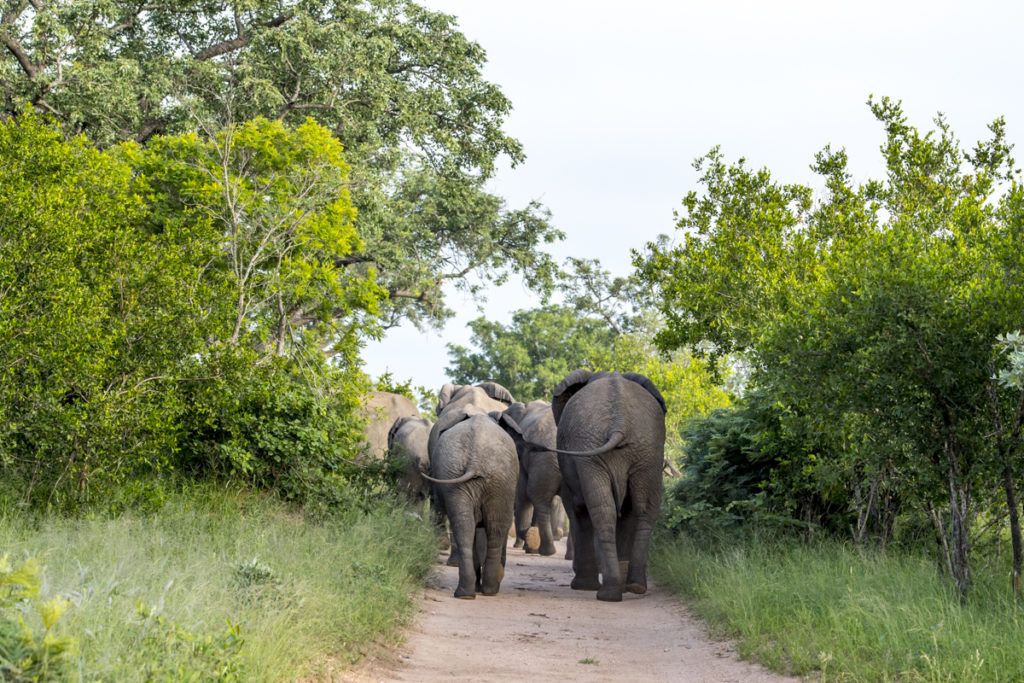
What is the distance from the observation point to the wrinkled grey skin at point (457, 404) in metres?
16.7

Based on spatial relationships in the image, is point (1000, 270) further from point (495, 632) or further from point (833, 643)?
point (495, 632)

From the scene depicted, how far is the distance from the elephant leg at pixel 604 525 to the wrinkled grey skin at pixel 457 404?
1989mm

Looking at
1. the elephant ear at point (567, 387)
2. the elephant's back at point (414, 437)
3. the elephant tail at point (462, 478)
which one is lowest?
the elephant tail at point (462, 478)

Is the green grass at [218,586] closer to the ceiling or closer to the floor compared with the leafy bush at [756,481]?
closer to the floor

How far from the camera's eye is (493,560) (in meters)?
14.4

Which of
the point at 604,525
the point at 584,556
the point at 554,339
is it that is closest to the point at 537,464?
the point at 584,556

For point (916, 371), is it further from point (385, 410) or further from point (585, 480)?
point (385, 410)

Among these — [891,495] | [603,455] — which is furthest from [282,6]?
[891,495]

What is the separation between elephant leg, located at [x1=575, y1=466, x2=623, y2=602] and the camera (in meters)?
13.7

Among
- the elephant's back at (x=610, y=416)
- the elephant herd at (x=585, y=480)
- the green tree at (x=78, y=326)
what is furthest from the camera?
the elephant's back at (x=610, y=416)

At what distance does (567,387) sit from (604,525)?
8.54ft

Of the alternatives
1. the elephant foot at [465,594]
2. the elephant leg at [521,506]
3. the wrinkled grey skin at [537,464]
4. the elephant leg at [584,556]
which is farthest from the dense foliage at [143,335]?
the elephant leg at [584,556]

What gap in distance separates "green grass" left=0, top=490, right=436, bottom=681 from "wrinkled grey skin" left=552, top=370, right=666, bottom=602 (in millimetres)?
2011

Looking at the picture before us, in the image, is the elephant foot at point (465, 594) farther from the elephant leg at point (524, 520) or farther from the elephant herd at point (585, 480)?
the elephant leg at point (524, 520)
